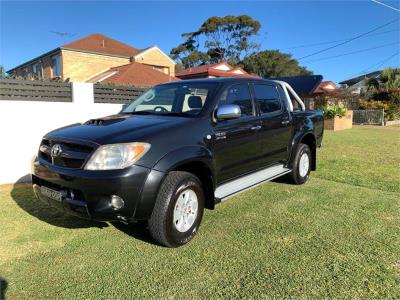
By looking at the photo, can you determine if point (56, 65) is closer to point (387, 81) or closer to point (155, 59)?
point (155, 59)

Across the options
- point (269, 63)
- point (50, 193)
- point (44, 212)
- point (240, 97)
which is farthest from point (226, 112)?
point (269, 63)

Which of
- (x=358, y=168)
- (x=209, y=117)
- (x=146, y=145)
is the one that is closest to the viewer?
(x=146, y=145)

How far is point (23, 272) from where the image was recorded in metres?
3.38

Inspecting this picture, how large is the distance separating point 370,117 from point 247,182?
21.9 m

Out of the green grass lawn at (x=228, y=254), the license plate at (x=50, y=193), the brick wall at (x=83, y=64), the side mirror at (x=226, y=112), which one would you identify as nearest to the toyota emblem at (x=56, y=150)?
the license plate at (x=50, y=193)

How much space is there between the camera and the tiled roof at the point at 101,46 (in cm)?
2990

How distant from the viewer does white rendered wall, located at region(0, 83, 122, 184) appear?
6492mm

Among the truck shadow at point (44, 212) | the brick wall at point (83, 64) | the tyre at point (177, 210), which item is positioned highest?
the brick wall at point (83, 64)

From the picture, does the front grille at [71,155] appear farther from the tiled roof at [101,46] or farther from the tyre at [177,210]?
the tiled roof at [101,46]

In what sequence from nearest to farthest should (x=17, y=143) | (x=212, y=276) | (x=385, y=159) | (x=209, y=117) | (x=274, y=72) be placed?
(x=212, y=276)
(x=209, y=117)
(x=17, y=143)
(x=385, y=159)
(x=274, y=72)

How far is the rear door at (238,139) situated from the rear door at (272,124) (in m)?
0.17

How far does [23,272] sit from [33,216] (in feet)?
5.55

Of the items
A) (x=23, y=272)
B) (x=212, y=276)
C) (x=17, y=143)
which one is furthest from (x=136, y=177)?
(x=17, y=143)

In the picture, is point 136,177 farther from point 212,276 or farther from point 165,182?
point 212,276
